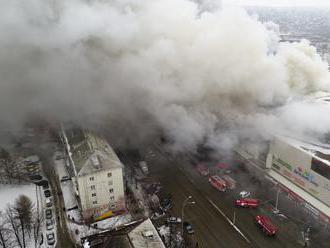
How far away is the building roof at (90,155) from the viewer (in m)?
15.5

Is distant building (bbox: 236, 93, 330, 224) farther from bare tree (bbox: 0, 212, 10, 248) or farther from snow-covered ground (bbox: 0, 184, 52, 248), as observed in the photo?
→ bare tree (bbox: 0, 212, 10, 248)

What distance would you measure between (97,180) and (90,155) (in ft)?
4.27

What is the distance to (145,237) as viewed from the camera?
41.6ft

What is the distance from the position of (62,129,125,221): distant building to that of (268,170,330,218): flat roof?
8.96 m

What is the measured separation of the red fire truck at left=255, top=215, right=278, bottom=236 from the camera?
15.0m

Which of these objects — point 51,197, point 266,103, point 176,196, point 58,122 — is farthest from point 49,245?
point 266,103

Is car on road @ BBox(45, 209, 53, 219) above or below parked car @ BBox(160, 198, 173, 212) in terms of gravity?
below

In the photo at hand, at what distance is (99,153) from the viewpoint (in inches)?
637

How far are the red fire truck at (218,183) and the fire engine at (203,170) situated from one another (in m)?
0.84

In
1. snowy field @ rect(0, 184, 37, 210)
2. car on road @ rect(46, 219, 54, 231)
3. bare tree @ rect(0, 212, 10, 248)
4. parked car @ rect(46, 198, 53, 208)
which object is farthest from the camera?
snowy field @ rect(0, 184, 37, 210)

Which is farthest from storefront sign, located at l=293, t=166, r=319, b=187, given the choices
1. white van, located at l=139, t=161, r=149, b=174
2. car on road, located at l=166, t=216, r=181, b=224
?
white van, located at l=139, t=161, r=149, b=174

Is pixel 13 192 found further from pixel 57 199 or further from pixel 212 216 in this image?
pixel 212 216

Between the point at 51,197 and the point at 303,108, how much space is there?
15.9 m

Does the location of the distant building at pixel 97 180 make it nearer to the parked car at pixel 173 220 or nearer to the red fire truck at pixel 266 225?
the parked car at pixel 173 220
